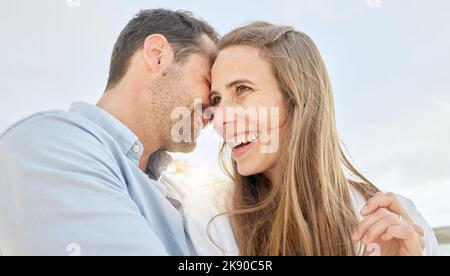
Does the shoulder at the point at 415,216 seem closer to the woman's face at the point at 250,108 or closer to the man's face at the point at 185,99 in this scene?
the woman's face at the point at 250,108

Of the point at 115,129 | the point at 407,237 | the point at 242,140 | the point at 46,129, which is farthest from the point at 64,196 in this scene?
the point at 407,237

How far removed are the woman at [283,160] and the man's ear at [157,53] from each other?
7.6 inches

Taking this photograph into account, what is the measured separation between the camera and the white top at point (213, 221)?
119 cm

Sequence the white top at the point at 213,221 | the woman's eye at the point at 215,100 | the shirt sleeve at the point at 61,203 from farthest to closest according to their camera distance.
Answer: the woman's eye at the point at 215,100, the white top at the point at 213,221, the shirt sleeve at the point at 61,203

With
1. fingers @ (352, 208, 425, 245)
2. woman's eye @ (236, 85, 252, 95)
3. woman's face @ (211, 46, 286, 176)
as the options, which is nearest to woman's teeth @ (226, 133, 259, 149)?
woman's face @ (211, 46, 286, 176)

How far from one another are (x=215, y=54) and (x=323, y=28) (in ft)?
1.14

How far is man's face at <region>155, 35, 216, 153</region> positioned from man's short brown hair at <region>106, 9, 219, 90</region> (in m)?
0.04

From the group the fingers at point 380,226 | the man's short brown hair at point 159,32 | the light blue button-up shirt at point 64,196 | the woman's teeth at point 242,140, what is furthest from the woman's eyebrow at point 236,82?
the fingers at point 380,226

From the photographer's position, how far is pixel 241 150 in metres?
1.28

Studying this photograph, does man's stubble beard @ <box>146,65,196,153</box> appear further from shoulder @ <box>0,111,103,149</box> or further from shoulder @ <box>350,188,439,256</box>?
shoulder @ <box>350,188,439,256</box>

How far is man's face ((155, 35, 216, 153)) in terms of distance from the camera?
140cm

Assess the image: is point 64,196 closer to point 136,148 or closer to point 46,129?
point 46,129

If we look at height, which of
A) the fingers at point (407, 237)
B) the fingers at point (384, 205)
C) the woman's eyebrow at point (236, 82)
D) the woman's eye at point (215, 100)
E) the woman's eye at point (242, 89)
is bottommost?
the fingers at point (407, 237)
